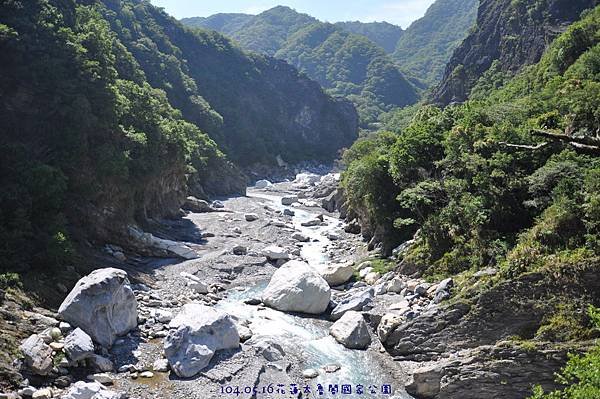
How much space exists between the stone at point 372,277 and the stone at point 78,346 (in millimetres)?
17010

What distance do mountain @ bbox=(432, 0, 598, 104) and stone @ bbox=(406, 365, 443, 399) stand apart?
55199 mm

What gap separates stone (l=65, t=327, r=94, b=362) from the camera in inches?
685

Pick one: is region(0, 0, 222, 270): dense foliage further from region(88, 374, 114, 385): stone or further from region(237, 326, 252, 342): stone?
region(237, 326, 252, 342): stone

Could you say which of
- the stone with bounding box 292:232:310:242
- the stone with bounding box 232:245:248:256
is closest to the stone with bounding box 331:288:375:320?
the stone with bounding box 232:245:248:256

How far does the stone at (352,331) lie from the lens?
2125 cm

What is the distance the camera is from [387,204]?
34594mm

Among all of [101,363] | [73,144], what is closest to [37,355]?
[101,363]

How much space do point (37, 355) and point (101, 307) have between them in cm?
376

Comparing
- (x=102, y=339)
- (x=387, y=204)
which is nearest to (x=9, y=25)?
(x=102, y=339)

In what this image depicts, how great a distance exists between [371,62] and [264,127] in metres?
88.4

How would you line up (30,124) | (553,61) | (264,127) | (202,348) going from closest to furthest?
(202,348), (30,124), (553,61), (264,127)

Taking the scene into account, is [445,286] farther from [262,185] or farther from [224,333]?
[262,185]

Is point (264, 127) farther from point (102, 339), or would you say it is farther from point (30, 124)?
point (102, 339)

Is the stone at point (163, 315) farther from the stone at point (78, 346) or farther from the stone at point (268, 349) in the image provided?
the stone at point (268, 349)
